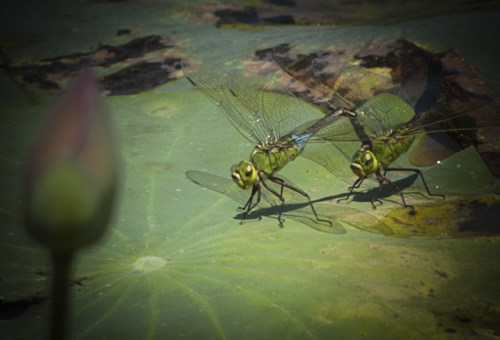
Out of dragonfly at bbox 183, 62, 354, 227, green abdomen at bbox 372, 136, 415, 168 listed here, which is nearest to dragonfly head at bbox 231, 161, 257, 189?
dragonfly at bbox 183, 62, 354, 227

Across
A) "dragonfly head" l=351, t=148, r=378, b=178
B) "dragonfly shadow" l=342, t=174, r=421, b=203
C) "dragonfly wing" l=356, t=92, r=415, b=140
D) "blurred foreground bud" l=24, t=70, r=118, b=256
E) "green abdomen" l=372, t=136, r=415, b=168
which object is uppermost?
"dragonfly wing" l=356, t=92, r=415, b=140

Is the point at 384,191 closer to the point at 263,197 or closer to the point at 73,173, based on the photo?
the point at 263,197

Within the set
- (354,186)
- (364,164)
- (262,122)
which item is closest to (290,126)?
(262,122)

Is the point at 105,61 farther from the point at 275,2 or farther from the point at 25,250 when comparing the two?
the point at 25,250

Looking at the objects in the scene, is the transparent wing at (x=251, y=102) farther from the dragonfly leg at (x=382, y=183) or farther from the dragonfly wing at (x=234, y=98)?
the dragonfly leg at (x=382, y=183)

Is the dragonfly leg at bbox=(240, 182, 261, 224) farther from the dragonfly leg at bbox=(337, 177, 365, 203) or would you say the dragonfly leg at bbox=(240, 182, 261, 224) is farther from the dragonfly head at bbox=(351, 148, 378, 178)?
the dragonfly head at bbox=(351, 148, 378, 178)

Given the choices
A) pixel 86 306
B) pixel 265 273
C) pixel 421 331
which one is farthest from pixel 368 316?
pixel 86 306
